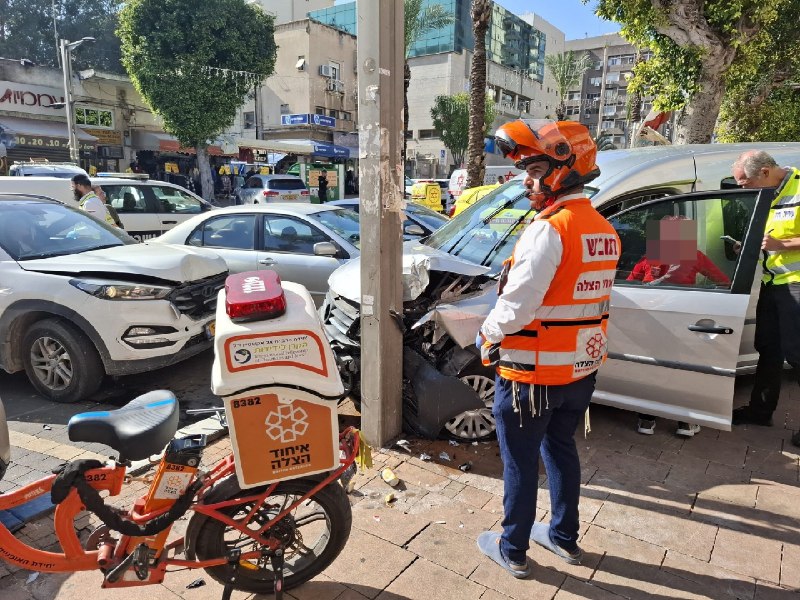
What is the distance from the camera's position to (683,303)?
11.8 feet

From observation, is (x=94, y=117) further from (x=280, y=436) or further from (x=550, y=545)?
(x=550, y=545)

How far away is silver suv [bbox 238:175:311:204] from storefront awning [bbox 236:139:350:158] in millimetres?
7231

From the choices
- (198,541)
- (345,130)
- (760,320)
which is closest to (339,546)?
(198,541)

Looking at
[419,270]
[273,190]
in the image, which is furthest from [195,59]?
[419,270]

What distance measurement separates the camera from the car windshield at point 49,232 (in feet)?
16.2

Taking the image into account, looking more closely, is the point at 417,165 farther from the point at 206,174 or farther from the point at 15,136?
the point at 15,136

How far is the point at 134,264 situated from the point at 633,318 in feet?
13.0

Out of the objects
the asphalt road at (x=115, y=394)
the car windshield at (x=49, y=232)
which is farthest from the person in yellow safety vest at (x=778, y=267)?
the car windshield at (x=49, y=232)

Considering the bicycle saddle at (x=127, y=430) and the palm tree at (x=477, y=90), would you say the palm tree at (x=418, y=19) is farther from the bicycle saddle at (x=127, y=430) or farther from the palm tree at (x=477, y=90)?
the bicycle saddle at (x=127, y=430)

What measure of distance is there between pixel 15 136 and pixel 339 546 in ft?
87.1

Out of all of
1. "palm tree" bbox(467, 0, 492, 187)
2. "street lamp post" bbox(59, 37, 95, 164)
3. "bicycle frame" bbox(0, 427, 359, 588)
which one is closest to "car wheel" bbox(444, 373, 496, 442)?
"bicycle frame" bbox(0, 427, 359, 588)

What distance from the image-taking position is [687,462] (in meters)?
3.72

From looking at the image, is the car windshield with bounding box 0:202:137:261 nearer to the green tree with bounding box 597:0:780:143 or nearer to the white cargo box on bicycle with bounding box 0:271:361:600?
the white cargo box on bicycle with bounding box 0:271:361:600

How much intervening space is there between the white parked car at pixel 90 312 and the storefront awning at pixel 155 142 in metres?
24.4
